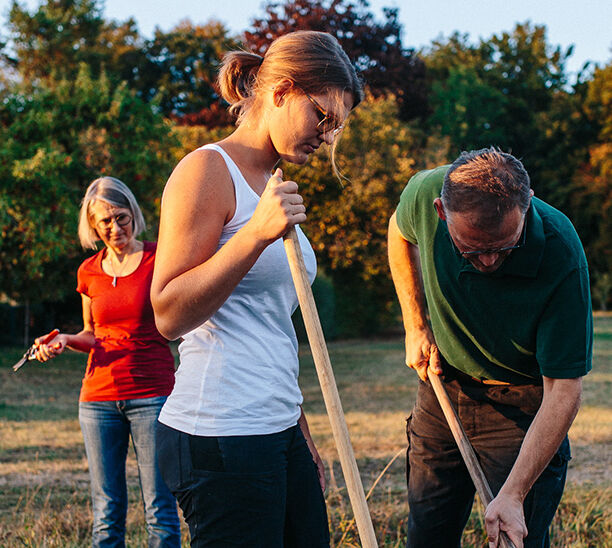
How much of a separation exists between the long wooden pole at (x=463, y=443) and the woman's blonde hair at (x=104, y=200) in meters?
1.74

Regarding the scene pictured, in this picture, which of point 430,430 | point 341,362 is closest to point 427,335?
point 430,430

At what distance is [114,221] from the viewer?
144 inches

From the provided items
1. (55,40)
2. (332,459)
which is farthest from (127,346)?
(55,40)

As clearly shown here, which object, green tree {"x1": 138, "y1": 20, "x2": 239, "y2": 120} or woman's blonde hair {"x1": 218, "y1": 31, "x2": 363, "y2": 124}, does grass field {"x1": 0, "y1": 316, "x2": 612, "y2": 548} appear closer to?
woman's blonde hair {"x1": 218, "y1": 31, "x2": 363, "y2": 124}

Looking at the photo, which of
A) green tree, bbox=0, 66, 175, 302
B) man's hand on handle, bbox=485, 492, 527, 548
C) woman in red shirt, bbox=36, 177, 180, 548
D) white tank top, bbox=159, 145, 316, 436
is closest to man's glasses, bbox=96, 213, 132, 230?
woman in red shirt, bbox=36, 177, 180, 548

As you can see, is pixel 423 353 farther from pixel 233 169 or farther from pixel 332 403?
pixel 233 169

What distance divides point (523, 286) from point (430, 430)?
78cm

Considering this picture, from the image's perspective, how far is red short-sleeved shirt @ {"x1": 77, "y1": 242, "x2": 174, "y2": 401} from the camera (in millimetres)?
3473

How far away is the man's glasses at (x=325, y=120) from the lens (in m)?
1.88

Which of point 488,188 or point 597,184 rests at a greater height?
point 597,184

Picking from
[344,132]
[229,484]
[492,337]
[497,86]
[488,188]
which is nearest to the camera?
[229,484]

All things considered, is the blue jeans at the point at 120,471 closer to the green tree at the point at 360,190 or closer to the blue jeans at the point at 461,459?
the blue jeans at the point at 461,459

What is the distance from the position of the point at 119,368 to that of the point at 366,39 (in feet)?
73.1

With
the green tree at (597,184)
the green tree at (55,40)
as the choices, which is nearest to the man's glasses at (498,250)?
the green tree at (55,40)
